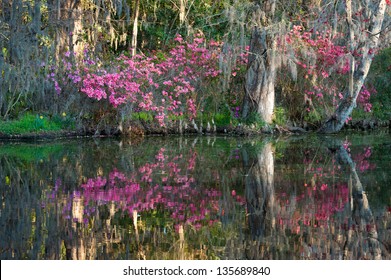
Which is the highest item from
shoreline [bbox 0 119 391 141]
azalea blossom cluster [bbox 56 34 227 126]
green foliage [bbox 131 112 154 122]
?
azalea blossom cluster [bbox 56 34 227 126]

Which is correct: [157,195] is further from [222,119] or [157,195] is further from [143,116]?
[222,119]

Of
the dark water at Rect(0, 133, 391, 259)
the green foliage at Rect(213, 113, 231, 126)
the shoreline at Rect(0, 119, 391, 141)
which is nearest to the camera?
the dark water at Rect(0, 133, 391, 259)

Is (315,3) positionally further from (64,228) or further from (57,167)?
(64,228)

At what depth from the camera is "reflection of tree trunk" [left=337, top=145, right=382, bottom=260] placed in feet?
22.9

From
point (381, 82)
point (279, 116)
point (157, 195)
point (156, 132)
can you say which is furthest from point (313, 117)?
point (157, 195)

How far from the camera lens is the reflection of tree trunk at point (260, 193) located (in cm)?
807

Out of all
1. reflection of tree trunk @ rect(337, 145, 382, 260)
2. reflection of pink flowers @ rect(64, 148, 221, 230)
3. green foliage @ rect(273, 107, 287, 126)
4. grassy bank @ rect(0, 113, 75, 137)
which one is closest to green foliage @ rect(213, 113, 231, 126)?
green foliage @ rect(273, 107, 287, 126)

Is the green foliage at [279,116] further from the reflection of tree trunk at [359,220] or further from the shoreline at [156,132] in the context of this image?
the reflection of tree trunk at [359,220]

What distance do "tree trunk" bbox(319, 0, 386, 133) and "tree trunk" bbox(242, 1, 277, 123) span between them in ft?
5.38

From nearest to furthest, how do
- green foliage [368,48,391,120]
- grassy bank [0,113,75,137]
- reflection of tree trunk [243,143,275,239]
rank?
reflection of tree trunk [243,143,275,239] → grassy bank [0,113,75,137] → green foliage [368,48,391,120]

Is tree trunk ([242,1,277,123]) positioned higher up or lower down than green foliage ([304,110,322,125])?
higher up

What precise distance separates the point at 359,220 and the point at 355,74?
12.5m

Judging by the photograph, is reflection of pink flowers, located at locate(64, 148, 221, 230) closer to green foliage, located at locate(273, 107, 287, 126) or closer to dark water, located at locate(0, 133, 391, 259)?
dark water, located at locate(0, 133, 391, 259)

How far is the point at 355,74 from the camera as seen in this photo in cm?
2034
